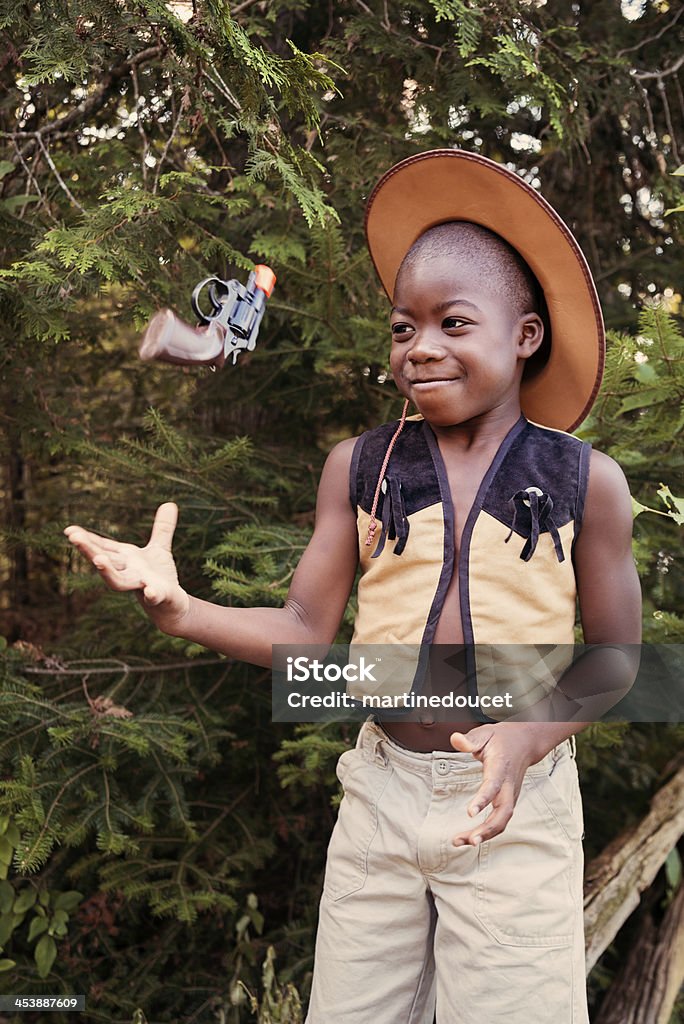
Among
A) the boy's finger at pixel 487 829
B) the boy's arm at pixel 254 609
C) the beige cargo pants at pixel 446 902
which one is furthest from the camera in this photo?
the beige cargo pants at pixel 446 902

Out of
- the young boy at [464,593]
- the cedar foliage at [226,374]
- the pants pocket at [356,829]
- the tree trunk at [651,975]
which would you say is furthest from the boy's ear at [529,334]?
the tree trunk at [651,975]

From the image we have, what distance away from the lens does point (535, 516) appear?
5.27 feet

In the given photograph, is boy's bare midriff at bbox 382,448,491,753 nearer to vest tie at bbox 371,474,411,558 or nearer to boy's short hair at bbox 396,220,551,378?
vest tie at bbox 371,474,411,558

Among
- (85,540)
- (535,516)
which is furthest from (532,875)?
(85,540)

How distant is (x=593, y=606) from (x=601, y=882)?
62.3 inches

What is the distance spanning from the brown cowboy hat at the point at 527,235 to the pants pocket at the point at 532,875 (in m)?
0.74

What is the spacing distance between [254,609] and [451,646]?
14.0 inches

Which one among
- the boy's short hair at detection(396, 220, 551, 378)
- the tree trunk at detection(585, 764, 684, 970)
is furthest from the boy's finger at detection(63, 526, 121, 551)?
the tree trunk at detection(585, 764, 684, 970)

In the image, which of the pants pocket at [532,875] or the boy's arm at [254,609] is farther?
the pants pocket at [532,875]

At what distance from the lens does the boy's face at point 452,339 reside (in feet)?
5.31

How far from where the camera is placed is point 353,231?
116 inches

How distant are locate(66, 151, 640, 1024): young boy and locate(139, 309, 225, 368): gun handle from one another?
306 millimetres

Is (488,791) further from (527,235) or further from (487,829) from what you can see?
(527,235)

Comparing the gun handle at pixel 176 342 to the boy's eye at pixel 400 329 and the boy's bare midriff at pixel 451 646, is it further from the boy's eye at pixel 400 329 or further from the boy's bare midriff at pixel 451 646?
the boy's bare midriff at pixel 451 646
